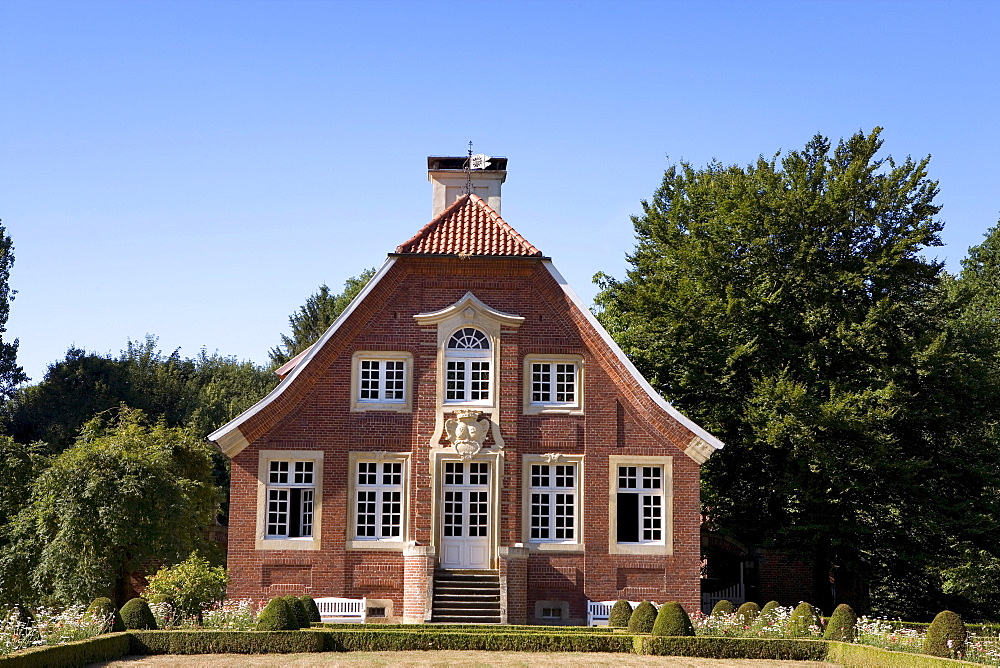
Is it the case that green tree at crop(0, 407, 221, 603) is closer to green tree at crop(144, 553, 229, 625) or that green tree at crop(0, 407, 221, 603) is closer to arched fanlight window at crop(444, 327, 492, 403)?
green tree at crop(144, 553, 229, 625)

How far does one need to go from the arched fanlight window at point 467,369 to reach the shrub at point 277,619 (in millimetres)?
9311

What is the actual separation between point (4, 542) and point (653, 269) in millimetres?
22918

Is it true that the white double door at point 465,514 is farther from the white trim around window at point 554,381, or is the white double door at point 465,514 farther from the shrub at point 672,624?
the shrub at point 672,624

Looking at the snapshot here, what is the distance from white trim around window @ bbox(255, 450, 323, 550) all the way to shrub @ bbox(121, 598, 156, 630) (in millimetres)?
7099

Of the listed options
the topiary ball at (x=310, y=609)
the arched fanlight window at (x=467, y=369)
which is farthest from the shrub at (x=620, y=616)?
the arched fanlight window at (x=467, y=369)

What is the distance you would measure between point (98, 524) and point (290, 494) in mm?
6509

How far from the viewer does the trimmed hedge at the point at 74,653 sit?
624 inches

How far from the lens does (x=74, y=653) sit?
58.0 feet

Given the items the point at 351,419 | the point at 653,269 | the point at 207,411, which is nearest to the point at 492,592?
the point at 351,419

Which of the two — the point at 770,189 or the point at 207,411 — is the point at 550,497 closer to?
the point at 770,189

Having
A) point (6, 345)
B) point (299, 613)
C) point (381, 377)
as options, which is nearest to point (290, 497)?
point (381, 377)

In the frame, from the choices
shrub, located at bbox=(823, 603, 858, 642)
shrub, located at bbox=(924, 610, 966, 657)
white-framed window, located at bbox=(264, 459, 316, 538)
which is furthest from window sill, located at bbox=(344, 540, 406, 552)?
shrub, located at bbox=(924, 610, 966, 657)

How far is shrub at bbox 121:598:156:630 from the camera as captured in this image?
21011 millimetres

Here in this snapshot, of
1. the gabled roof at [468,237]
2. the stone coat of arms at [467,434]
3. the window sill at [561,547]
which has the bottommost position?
the window sill at [561,547]
